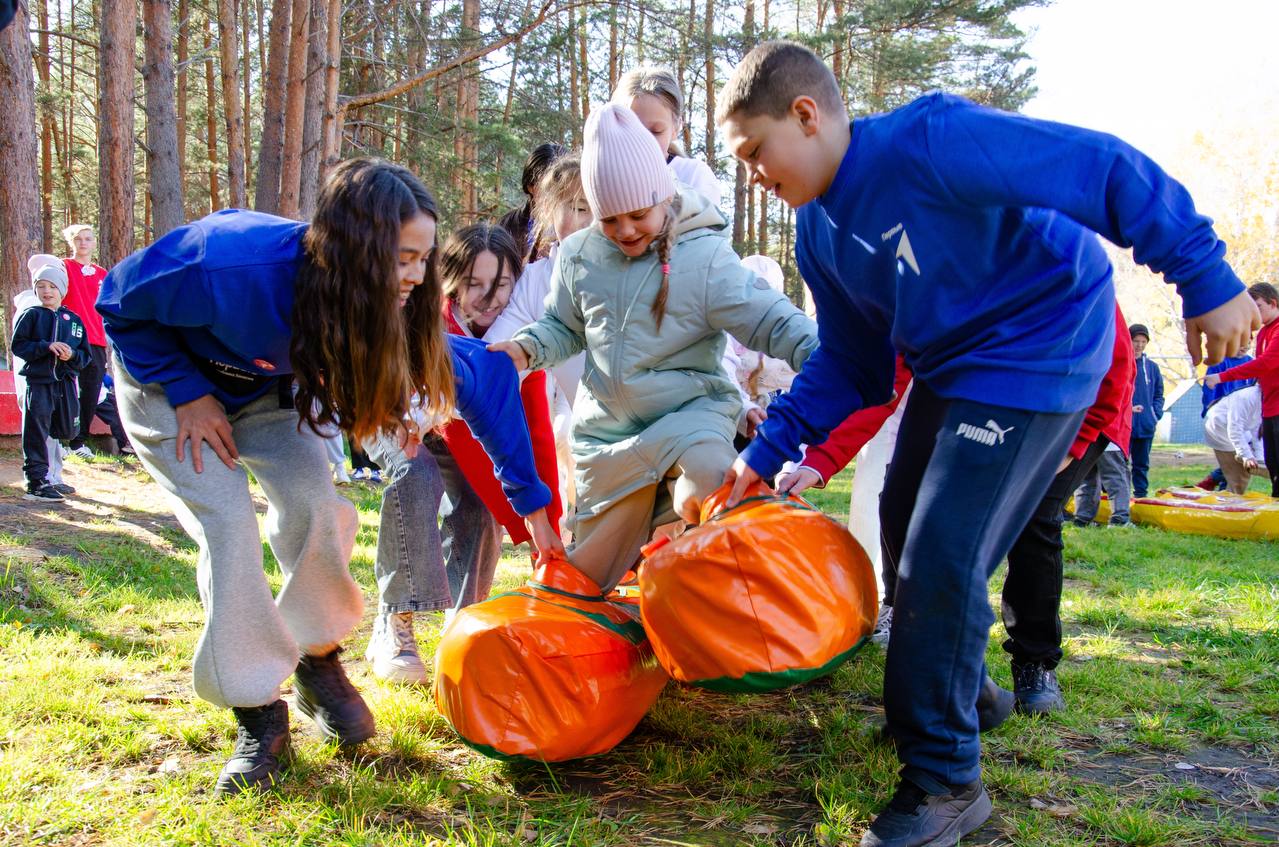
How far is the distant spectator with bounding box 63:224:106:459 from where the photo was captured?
9.70 meters

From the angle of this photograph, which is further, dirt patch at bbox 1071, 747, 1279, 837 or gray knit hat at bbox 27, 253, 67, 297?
gray knit hat at bbox 27, 253, 67, 297

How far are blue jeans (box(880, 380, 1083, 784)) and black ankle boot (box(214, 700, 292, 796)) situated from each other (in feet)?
5.31

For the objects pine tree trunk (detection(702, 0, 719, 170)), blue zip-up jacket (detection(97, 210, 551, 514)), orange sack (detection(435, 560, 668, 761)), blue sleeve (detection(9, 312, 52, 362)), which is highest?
pine tree trunk (detection(702, 0, 719, 170))

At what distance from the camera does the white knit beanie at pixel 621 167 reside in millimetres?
2975

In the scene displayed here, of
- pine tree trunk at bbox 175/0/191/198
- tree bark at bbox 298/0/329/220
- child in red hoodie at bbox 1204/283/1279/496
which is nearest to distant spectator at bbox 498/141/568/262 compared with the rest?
child in red hoodie at bbox 1204/283/1279/496

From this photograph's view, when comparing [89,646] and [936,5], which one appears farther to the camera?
[936,5]

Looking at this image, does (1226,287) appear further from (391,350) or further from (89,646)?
(89,646)

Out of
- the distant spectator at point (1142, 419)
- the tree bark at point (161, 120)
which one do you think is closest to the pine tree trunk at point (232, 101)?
the tree bark at point (161, 120)

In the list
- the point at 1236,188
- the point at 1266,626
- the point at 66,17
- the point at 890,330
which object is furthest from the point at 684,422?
the point at 1236,188

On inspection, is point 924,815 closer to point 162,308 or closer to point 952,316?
point 952,316

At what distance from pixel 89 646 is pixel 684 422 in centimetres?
253

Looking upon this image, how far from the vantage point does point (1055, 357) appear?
88.4 inches

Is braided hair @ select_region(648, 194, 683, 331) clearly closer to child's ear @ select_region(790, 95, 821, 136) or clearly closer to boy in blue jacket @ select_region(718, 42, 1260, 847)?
boy in blue jacket @ select_region(718, 42, 1260, 847)

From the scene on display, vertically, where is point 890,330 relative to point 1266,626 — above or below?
above
